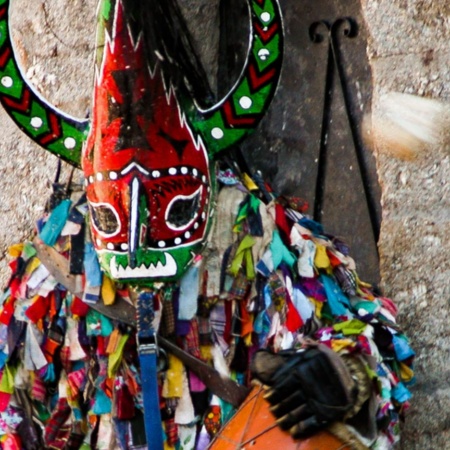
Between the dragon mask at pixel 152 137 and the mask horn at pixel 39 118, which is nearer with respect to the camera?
the dragon mask at pixel 152 137

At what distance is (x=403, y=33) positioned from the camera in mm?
3754

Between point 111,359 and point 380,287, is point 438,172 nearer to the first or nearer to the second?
point 380,287

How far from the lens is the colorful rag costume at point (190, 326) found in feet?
12.0

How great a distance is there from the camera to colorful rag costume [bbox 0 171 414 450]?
3654 mm

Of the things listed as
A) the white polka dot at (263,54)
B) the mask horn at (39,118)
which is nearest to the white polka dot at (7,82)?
the mask horn at (39,118)

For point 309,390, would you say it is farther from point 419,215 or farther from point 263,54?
point 263,54

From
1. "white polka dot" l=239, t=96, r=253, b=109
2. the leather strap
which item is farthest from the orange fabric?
"white polka dot" l=239, t=96, r=253, b=109

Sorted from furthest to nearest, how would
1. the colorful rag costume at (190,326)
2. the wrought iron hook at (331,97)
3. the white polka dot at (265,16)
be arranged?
the wrought iron hook at (331,97)
the colorful rag costume at (190,326)
the white polka dot at (265,16)

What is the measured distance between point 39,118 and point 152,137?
0.98ft

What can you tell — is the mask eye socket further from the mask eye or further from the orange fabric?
the orange fabric

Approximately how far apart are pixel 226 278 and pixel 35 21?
93 centimetres

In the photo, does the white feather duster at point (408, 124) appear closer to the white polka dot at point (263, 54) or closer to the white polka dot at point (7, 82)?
the white polka dot at point (263, 54)

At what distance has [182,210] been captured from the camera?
359 cm

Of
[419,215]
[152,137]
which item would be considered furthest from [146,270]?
[419,215]
